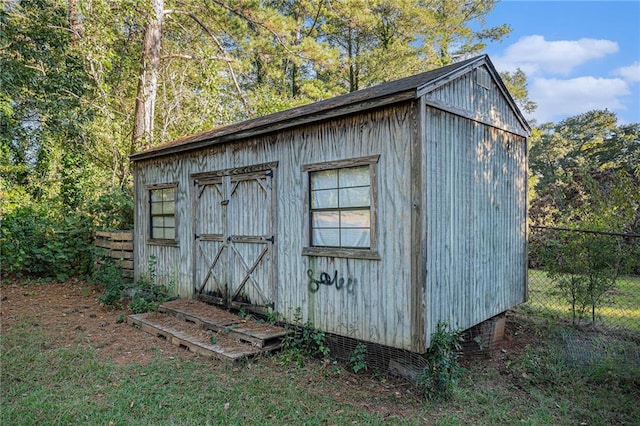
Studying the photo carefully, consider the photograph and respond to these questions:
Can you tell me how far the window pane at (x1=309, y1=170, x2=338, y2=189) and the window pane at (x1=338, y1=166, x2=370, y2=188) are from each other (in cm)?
10

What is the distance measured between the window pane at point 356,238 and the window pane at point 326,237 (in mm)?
100

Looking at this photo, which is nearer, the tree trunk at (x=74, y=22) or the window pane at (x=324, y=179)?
the window pane at (x=324, y=179)

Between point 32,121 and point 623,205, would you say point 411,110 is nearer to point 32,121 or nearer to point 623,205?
point 623,205

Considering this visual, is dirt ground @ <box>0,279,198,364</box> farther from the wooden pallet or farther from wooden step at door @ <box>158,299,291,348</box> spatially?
wooden step at door @ <box>158,299,291,348</box>

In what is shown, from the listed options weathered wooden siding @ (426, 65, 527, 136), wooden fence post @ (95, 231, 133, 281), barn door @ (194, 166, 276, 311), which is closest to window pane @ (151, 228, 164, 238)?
wooden fence post @ (95, 231, 133, 281)

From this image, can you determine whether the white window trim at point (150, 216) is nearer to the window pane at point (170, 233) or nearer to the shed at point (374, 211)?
the window pane at point (170, 233)

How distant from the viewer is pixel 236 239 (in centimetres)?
630

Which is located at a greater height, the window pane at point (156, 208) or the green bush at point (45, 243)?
the window pane at point (156, 208)

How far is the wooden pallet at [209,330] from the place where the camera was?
16.4 feet

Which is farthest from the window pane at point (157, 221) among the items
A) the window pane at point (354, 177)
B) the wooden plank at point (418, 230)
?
the wooden plank at point (418, 230)

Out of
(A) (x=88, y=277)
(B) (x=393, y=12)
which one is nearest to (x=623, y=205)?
(A) (x=88, y=277)

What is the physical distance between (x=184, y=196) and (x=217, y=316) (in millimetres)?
2500

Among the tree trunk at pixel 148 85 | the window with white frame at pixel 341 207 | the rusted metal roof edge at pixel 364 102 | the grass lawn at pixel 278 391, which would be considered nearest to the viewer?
the grass lawn at pixel 278 391

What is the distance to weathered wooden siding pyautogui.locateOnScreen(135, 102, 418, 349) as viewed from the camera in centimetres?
433
